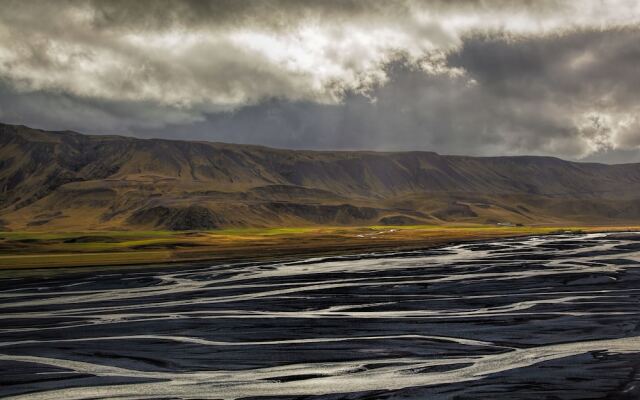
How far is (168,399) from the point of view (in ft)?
59.0

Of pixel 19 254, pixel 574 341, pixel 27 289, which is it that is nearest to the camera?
pixel 574 341

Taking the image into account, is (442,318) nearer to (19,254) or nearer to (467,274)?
(467,274)

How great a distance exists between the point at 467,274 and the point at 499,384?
35642mm

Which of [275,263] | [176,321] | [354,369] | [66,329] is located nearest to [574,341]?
[354,369]

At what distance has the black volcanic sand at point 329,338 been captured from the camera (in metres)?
19.1

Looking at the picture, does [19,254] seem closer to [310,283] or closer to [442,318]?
[310,283]

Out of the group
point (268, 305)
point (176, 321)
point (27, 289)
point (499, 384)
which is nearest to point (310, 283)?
point (268, 305)

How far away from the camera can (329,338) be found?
26844 millimetres

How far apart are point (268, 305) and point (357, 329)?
392 inches

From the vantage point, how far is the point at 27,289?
48.3 metres

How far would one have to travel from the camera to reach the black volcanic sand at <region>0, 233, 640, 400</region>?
19125 millimetres

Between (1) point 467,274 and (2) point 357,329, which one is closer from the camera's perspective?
(2) point 357,329

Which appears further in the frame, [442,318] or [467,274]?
[467,274]

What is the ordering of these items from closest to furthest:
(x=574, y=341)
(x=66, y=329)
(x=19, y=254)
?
1. (x=574, y=341)
2. (x=66, y=329)
3. (x=19, y=254)
